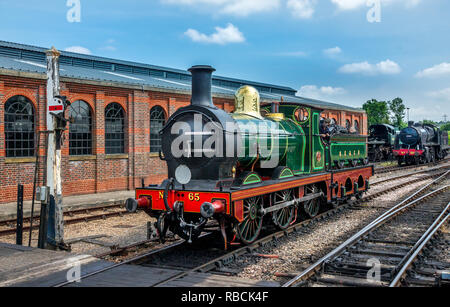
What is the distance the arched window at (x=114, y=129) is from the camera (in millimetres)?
16469

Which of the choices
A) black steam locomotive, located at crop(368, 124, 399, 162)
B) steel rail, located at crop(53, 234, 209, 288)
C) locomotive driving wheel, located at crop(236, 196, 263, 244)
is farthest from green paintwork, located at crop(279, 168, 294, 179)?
black steam locomotive, located at crop(368, 124, 399, 162)

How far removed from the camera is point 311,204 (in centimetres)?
1102

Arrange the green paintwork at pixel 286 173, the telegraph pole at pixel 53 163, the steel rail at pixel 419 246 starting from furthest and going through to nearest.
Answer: the green paintwork at pixel 286 173
the telegraph pole at pixel 53 163
the steel rail at pixel 419 246

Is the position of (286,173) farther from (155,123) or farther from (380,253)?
(155,123)

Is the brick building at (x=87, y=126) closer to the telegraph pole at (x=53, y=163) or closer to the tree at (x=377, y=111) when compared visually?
the telegraph pole at (x=53, y=163)

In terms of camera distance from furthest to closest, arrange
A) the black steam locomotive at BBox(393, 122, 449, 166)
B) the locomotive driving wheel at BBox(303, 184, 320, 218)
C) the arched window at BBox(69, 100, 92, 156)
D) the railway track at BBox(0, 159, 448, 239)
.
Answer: the black steam locomotive at BBox(393, 122, 449, 166) → the arched window at BBox(69, 100, 92, 156) → the locomotive driving wheel at BBox(303, 184, 320, 218) → the railway track at BBox(0, 159, 448, 239)

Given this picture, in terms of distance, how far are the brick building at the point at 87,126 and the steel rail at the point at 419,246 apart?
1005cm

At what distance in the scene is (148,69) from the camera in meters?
27.5

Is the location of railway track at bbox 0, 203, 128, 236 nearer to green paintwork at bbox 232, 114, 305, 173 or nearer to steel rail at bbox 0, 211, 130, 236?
steel rail at bbox 0, 211, 130, 236

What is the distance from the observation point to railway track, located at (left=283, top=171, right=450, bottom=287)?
6.00 meters

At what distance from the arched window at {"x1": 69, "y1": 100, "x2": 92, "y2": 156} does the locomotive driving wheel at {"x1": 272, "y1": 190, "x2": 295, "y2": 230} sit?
903cm

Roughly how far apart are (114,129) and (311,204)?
9231mm
